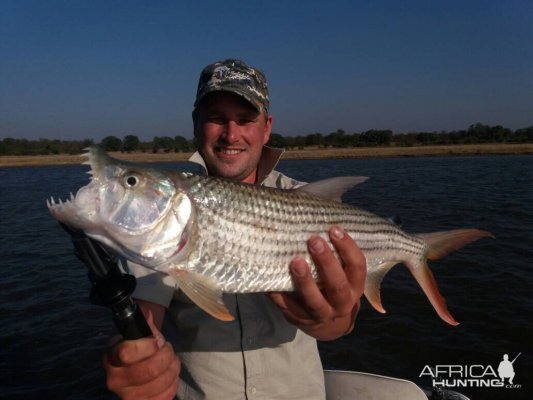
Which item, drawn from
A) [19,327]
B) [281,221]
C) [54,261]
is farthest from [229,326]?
[54,261]

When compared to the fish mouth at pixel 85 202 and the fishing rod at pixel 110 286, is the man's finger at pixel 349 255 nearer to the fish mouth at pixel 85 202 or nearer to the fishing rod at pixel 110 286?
Answer: the fishing rod at pixel 110 286

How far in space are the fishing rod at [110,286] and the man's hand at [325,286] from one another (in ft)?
3.67

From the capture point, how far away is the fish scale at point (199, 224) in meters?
2.42

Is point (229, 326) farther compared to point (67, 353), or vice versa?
point (67, 353)

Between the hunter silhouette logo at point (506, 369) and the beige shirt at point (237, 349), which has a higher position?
the beige shirt at point (237, 349)

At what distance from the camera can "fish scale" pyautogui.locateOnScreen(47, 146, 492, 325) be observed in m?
2.42

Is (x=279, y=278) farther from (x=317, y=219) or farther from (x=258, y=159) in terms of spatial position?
(x=258, y=159)

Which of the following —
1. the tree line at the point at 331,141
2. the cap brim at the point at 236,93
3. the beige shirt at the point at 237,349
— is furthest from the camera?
the tree line at the point at 331,141

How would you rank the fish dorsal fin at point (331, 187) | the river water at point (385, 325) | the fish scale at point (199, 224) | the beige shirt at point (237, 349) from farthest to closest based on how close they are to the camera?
the river water at point (385, 325) → the fish dorsal fin at point (331, 187) → the beige shirt at point (237, 349) → the fish scale at point (199, 224)

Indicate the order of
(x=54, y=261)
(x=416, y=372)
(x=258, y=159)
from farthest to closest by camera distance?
(x=54, y=261) → (x=416, y=372) → (x=258, y=159)

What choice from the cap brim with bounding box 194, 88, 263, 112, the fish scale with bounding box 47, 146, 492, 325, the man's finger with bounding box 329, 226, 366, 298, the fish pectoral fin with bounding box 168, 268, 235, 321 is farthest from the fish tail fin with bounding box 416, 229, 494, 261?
the fish pectoral fin with bounding box 168, 268, 235, 321

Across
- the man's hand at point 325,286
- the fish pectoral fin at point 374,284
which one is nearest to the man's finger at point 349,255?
the man's hand at point 325,286

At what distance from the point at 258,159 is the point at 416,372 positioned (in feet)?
17.0

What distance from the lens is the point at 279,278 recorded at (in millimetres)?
2820
